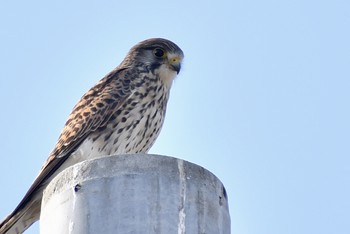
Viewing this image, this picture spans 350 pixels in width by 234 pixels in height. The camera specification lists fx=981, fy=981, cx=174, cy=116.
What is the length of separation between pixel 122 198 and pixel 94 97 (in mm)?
3424

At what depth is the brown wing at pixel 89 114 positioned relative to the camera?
743 cm

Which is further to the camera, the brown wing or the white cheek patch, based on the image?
the white cheek patch

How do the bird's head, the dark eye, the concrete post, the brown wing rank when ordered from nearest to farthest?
the concrete post < the brown wing < the bird's head < the dark eye

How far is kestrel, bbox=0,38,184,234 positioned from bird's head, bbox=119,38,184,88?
0.05 meters

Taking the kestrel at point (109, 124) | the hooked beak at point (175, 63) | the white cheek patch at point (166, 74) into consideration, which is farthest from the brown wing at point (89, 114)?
the hooked beak at point (175, 63)

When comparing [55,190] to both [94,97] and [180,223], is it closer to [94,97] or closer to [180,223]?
[180,223]

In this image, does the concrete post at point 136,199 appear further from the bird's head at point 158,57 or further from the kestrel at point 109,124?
the bird's head at point 158,57

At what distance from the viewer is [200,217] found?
4.86 meters

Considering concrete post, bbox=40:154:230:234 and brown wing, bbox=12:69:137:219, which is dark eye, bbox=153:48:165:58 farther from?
concrete post, bbox=40:154:230:234

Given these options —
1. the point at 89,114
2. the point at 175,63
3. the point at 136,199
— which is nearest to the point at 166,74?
the point at 175,63

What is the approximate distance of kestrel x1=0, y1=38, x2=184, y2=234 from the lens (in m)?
7.14

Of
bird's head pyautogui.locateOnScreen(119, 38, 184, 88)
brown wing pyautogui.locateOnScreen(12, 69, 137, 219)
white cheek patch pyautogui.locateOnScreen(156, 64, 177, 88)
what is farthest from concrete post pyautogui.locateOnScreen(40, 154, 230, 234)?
bird's head pyautogui.locateOnScreen(119, 38, 184, 88)

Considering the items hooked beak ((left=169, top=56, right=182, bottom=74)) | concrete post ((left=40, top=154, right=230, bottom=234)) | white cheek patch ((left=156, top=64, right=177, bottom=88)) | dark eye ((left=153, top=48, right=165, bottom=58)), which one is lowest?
concrete post ((left=40, top=154, right=230, bottom=234))

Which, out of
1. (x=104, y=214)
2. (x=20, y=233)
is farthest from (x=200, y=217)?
(x=20, y=233)
